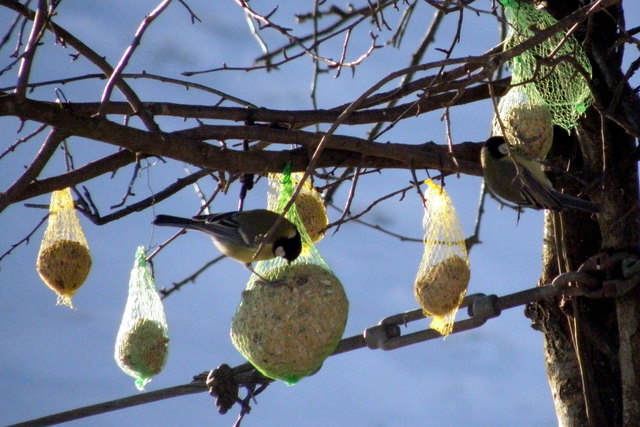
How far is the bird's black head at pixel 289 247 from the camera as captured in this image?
8.10 feet

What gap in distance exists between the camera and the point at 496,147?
2736mm

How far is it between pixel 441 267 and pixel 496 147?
0.41m

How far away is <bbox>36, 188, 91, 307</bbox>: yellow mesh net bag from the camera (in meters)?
2.86

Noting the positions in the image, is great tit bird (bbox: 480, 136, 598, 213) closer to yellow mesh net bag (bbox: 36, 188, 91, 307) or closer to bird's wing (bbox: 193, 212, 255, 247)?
bird's wing (bbox: 193, 212, 255, 247)

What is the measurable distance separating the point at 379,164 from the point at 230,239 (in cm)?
46

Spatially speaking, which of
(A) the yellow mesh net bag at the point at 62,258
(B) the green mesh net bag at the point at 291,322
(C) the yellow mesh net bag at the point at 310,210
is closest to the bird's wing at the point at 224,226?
(C) the yellow mesh net bag at the point at 310,210

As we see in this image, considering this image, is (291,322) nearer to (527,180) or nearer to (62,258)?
(527,180)

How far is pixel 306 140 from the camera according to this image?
2.46m

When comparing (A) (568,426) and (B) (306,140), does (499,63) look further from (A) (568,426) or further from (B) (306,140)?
(A) (568,426)

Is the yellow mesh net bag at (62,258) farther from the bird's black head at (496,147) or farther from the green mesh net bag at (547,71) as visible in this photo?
the green mesh net bag at (547,71)

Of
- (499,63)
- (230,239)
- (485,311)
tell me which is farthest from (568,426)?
(499,63)

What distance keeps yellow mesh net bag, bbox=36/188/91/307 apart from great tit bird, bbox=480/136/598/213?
3.87 ft

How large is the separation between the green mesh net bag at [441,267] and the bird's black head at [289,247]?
331mm

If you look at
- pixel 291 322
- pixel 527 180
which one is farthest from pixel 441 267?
pixel 291 322
